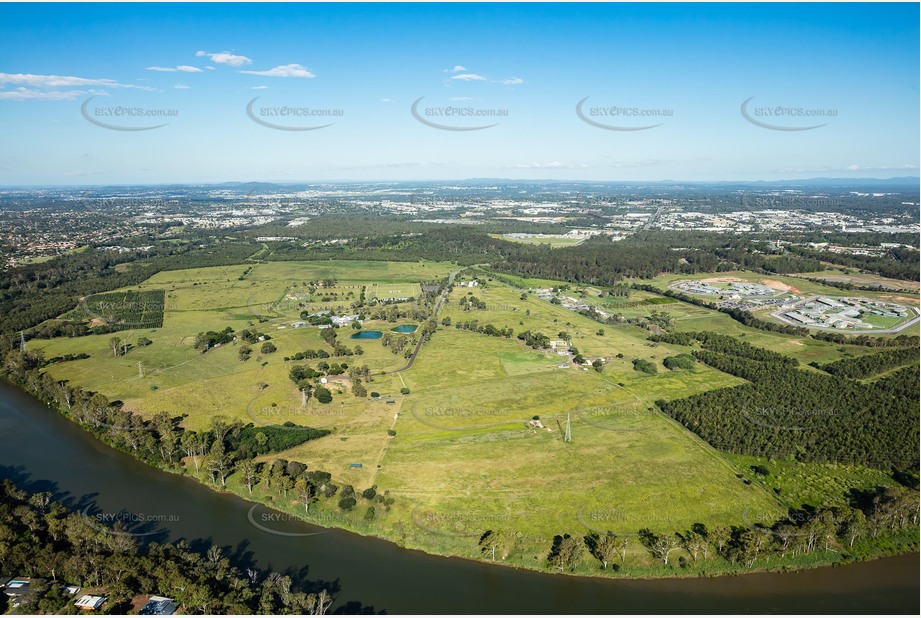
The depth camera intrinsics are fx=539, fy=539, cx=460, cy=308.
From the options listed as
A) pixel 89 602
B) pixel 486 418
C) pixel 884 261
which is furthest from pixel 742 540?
pixel 884 261

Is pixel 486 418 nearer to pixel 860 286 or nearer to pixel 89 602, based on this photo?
pixel 89 602

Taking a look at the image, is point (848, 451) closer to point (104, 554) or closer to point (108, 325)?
point (104, 554)

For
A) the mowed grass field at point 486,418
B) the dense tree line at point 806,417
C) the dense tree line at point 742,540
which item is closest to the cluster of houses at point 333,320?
the mowed grass field at point 486,418

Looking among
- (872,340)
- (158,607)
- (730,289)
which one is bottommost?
(158,607)

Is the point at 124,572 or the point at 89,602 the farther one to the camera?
the point at 124,572

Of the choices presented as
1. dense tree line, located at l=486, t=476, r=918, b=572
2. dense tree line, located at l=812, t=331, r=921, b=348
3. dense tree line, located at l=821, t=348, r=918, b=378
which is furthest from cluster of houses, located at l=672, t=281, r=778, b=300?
dense tree line, located at l=486, t=476, r=918, b=572

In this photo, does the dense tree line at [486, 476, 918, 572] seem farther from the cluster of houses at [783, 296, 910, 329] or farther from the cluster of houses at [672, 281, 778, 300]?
the cluster of houses at [672, 281, 778, 300]

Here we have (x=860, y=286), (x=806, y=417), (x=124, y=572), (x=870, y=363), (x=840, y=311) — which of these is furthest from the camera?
(x=860, y=286)
